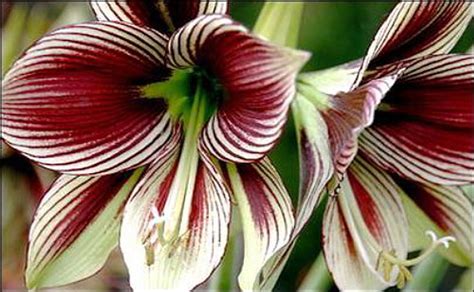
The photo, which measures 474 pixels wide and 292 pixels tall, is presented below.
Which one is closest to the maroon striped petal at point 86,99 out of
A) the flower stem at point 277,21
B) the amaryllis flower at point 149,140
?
the amaryllis flower at point 149,140

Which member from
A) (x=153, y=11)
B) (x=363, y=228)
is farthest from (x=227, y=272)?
(x=153, y=11)

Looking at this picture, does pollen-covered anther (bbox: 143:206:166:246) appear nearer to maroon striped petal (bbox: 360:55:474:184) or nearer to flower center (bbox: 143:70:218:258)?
flower center (bbox: 143:70:218:258)

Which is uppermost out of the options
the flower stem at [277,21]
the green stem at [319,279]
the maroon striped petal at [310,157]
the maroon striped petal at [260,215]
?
the flower stem at [277,21]

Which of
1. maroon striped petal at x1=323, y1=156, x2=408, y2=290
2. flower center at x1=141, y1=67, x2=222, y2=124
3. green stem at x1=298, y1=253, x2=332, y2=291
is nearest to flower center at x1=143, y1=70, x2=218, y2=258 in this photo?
flower center at x1=141, y1=67, x2=222, y2=124

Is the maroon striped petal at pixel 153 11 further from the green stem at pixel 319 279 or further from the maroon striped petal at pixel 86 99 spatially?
the green stem at pixel 319 279

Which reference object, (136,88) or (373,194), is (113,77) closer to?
(136,88)

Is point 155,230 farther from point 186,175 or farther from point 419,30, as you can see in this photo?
point 419,30

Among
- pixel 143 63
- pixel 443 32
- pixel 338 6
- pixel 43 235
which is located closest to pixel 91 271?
pixel 43 235
